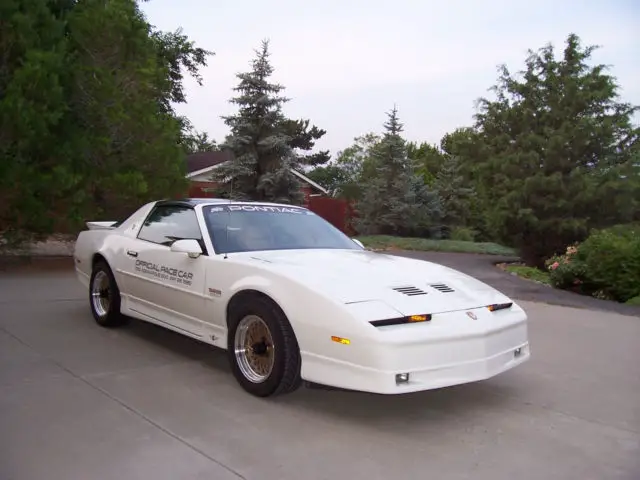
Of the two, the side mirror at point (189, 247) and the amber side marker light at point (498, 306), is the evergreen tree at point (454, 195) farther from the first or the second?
the side mirror at point (189, 247)

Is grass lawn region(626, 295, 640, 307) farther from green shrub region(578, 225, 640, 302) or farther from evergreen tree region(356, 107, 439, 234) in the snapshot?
evergreen tree region(356, 107, 439, 234)

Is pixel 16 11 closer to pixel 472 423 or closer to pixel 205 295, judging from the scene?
pixel 205 295

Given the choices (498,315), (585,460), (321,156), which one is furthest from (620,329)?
(321,156)

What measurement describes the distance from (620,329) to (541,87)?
11.1 metres

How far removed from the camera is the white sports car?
11.9 feet

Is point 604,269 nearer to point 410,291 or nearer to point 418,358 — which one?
point 410,291

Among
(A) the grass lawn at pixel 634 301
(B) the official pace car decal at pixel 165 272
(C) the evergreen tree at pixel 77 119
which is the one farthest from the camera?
(A) the grass lawn at pixel 634 301

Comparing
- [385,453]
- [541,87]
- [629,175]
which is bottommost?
[385,453]

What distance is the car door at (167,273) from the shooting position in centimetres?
480

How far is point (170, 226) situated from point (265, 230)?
0.99m

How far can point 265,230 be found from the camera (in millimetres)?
5199

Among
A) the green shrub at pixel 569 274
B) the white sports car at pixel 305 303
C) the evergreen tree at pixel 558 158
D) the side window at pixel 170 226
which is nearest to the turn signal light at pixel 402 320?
the white sports car at pixel 305 303

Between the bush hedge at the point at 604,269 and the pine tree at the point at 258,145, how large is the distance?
1224 centimetres

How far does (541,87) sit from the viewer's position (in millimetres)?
16625
